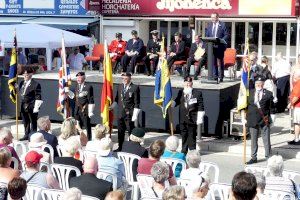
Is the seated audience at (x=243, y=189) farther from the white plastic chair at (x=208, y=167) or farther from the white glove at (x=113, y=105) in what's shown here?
the white glove at (x=113, y=105)

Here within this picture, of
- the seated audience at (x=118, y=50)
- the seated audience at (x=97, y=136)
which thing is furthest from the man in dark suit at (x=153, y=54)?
the seated audience at (x=97, y=136)

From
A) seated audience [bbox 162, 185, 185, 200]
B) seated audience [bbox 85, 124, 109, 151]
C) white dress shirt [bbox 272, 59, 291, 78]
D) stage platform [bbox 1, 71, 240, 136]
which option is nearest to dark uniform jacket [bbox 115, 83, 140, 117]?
stage platform [bbox 1, 71, 240, 136]

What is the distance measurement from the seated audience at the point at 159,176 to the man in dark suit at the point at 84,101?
27.9 feet

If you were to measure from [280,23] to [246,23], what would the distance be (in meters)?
1.34

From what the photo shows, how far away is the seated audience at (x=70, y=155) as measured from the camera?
438 inches

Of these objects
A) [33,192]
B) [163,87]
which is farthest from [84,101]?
[33,192]

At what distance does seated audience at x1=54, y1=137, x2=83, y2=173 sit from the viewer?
11125 mm

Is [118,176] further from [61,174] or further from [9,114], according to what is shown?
[9,114]

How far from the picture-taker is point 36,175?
1016 centimetres

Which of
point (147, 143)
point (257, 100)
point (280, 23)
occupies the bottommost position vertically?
point (147, 143)

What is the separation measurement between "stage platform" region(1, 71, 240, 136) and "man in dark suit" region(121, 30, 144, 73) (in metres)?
1.44

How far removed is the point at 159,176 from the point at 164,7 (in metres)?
18.4

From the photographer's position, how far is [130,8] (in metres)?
28.4

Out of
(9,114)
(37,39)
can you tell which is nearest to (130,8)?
(37,39)
